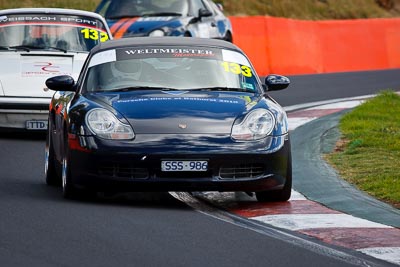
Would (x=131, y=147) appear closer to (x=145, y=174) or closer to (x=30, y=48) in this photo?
(x=145, y=174)

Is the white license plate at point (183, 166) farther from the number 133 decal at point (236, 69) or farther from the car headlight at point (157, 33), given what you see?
the car headlight at point (157, 33)

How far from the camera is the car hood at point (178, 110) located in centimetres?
1064

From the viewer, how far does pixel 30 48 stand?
16859 mm

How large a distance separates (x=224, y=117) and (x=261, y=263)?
2839 millimetres

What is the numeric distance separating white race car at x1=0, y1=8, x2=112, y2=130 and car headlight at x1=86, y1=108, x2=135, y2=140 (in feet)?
16.6

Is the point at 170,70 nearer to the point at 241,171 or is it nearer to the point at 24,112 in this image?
the point at 241,171

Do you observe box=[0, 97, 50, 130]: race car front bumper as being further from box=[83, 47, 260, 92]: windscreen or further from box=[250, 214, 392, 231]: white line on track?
box=[250, 214, 392, 231]: white line on track

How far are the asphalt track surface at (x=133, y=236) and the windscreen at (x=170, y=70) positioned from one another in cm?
94

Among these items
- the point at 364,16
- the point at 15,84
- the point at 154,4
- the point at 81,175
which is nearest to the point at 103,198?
the point at 81,175

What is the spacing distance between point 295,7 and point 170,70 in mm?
32179

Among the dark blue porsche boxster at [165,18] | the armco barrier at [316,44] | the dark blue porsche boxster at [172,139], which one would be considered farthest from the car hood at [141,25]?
the dark blue porsche boxster at [172,139]

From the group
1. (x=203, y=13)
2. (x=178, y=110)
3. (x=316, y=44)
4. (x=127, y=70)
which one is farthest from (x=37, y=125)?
(x=316, y=44)

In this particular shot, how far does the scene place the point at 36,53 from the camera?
16.5 meters

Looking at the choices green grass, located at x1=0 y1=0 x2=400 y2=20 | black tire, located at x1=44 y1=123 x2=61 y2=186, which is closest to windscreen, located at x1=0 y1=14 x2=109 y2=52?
black tire, located at x1=44 y1=123 x2=61 y2=186
